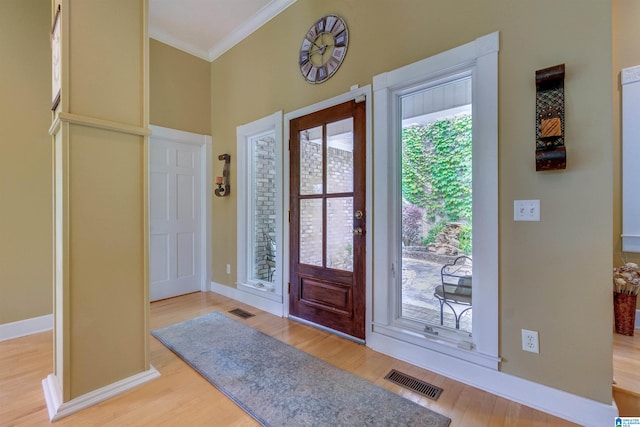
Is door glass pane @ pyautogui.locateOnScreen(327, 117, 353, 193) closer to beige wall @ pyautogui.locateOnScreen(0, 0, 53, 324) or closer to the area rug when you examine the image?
the area rug

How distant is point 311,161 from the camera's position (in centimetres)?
273

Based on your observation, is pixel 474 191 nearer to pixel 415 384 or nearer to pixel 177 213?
pixel 415 384

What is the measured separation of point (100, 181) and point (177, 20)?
2579 millimetres

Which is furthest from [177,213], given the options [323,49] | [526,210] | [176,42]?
[526,210]

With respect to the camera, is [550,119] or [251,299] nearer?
[550,119]

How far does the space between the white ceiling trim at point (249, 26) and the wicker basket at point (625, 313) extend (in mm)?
3763

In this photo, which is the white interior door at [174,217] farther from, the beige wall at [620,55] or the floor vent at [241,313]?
the beige wall at [620,55]

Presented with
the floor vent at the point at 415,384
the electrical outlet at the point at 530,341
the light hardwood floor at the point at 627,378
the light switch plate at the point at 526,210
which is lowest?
the floor vent at the point at 415,384

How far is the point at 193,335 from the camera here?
248 centimetres

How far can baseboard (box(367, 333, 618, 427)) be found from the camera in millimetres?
1425

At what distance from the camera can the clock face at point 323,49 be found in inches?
97.2

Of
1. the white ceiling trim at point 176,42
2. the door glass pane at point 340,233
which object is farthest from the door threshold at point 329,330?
the white ceiling trim at point 176,42

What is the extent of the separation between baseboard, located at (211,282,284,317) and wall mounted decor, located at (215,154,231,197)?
4.06ft

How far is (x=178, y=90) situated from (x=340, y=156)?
255 centimetres
